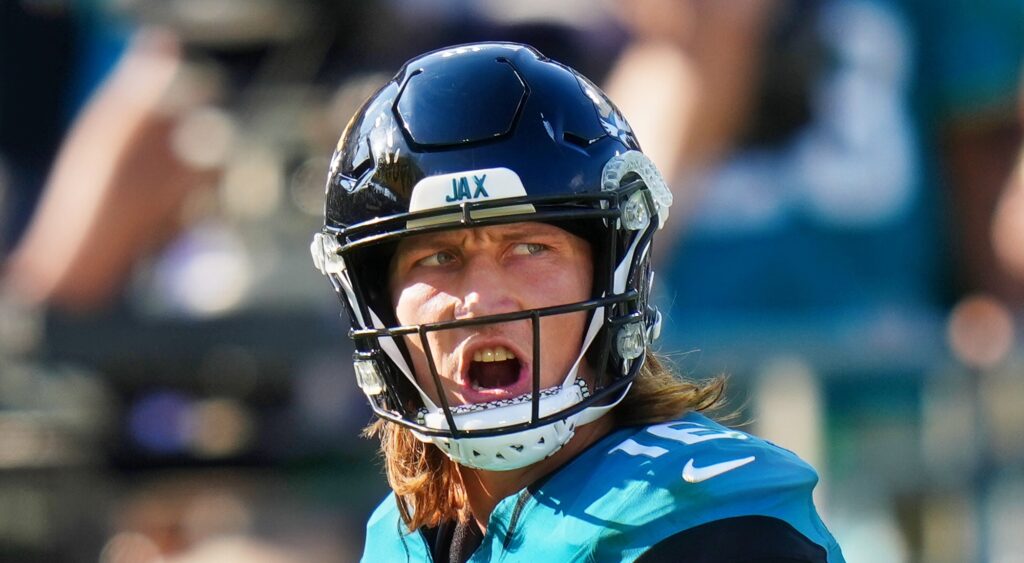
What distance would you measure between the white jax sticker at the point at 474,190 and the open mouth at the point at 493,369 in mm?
189

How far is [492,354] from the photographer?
2.00m

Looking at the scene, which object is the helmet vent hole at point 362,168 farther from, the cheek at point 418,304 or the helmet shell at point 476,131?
the cheek at point 418,304

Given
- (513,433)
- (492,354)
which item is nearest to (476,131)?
(492,354)

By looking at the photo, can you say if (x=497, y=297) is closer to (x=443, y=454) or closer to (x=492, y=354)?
(x=492, y=354)

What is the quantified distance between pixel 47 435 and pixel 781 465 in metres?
3.35

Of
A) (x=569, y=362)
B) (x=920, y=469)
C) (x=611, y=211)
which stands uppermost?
(x=611, y=211)

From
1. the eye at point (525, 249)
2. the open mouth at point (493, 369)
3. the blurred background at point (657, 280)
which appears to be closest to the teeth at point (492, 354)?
the open mouth at point (493, 369)

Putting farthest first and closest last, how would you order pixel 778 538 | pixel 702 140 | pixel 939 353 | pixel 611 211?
pixel 702 140, pixel 939 353, pixel 611 211, pixel 778 538

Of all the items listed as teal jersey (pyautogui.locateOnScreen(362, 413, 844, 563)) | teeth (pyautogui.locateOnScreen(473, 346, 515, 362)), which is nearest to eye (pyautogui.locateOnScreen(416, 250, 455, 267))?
teeth (pyautogui.locateOnScreen(473, 346, 515, 362))

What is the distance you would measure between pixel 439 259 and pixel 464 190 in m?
0.13

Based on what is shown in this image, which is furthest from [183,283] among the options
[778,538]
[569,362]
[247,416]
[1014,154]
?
[778,538]

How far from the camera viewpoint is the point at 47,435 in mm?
4680

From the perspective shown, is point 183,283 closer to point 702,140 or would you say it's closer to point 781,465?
point 702,140

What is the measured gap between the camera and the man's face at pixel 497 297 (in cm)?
198
